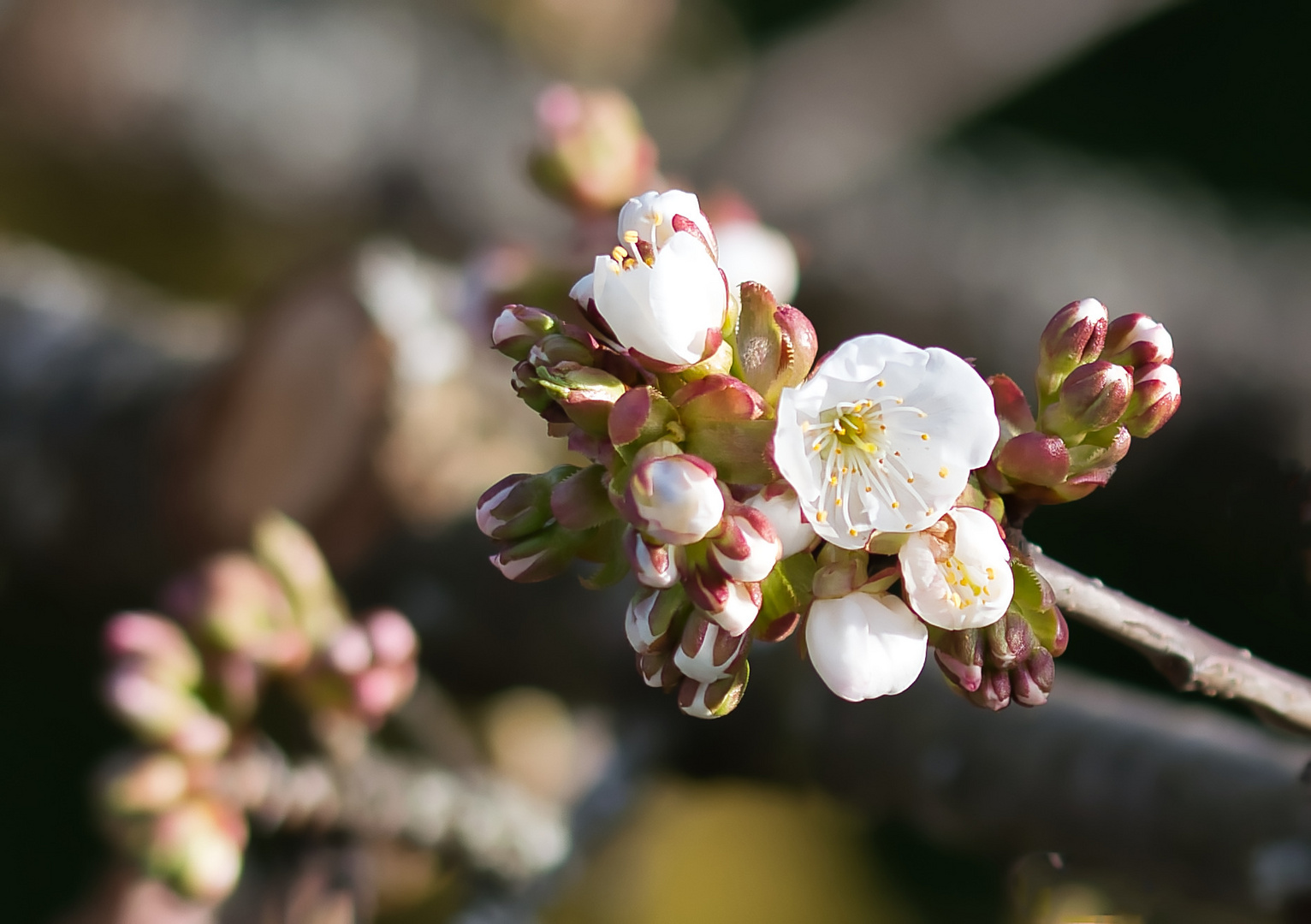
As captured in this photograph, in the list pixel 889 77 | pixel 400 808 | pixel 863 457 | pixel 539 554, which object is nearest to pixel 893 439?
pixel 863 457

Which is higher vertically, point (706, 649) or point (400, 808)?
point (706, 649)

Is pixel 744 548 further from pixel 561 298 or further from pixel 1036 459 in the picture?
pixel 561 298

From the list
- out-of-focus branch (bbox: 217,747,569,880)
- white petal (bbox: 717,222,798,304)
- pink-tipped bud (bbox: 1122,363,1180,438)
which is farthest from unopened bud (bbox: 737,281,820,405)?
out-of-focus branch (bbox: 217,747,569,880)

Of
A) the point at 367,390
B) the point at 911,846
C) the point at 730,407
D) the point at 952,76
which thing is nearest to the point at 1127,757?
the point at 730,407

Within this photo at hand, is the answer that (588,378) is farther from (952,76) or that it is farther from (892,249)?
(952,76)

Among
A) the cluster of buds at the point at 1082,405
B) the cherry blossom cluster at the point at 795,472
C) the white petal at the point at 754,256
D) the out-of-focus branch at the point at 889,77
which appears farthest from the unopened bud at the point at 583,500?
the out-of-focus branch at the point at 889,77

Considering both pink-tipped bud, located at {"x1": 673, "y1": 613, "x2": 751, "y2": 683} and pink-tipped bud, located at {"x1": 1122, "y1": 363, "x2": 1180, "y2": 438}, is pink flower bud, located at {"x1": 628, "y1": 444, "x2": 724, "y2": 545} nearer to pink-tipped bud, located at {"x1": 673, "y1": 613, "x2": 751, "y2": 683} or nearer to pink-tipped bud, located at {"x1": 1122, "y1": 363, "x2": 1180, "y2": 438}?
pink-tipped bud, located at {"x1": 673, "y1": 613, "x2": 751, "y2": 683}
